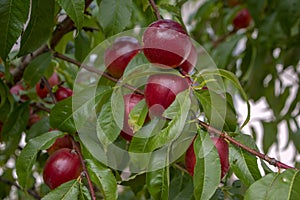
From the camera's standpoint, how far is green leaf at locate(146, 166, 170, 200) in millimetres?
558

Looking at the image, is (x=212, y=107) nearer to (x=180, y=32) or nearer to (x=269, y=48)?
(x=180, y=32)

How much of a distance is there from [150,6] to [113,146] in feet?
0.68

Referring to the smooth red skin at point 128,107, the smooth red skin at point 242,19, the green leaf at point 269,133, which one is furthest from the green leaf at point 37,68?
the smooth red skin at point 242,19

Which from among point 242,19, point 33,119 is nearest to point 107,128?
point 33,119

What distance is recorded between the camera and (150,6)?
709mm

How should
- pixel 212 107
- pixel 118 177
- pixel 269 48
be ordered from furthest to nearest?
pixel 269 48 → pixel 118 177 → pixel 212 107

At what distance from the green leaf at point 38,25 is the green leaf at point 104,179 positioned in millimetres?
172

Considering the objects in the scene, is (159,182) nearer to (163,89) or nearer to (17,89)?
(163,89)

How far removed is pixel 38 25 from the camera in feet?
2.06

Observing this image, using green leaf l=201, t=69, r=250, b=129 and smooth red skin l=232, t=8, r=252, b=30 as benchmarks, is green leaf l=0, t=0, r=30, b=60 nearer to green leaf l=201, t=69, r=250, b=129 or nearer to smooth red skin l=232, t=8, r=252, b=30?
green leaf l=201, t=69, r=250, b=129

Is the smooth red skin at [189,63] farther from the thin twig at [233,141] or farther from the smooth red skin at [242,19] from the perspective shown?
the smooth red skin at [242,19]

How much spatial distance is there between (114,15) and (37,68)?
0.20 m

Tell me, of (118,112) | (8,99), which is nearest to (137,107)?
(118,112)

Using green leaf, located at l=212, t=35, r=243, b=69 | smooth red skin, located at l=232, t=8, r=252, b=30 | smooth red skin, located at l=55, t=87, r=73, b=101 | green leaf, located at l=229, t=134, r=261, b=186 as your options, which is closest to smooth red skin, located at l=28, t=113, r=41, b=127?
smooth red skin, located at l=55, t=87, r=73, b=101
